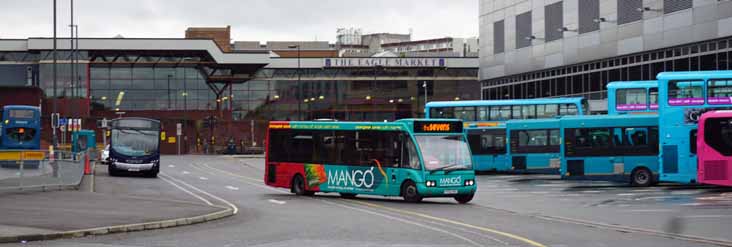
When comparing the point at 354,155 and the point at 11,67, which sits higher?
the point at 11,67

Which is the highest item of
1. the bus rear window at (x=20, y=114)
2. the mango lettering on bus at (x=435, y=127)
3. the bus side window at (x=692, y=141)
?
the bus rear window at (x=20, y=114)

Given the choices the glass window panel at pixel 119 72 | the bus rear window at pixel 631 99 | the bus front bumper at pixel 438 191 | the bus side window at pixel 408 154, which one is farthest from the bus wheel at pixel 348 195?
the glass window panel at pixel 119 72

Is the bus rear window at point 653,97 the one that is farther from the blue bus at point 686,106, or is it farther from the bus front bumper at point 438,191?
the bus front bumper at point 438,191

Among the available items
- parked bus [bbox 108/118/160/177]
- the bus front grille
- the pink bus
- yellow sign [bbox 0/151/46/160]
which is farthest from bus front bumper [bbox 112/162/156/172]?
the bus front grille

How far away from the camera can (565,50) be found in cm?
6556

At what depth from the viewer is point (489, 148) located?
49.6 metres

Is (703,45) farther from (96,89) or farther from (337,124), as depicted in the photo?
(96,89)

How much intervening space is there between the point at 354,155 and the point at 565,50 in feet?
126

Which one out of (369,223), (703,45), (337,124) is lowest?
(369,223)

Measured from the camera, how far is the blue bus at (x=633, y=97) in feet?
137

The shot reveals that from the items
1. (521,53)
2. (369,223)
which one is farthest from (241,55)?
(369,223)

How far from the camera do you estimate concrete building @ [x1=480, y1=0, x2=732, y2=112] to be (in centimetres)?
5078

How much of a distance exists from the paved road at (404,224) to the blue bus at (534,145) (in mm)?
11568

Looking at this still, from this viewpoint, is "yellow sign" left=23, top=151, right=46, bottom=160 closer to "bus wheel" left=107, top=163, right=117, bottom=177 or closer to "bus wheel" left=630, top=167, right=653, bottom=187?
"bus wheel" left=107, top=163, right=117, bottom=177
